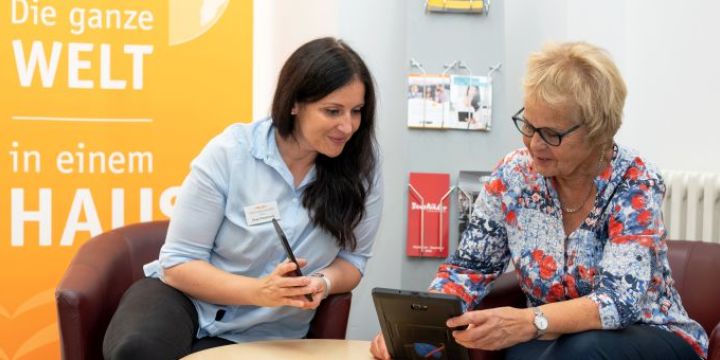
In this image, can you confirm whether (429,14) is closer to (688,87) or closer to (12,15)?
(688,87)

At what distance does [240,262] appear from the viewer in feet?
8.43

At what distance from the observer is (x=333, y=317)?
2.60 m

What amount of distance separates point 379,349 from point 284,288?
32 cm

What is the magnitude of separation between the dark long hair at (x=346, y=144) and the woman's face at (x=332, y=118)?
21 millimetres

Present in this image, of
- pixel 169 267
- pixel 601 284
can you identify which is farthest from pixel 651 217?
pixel 169 267

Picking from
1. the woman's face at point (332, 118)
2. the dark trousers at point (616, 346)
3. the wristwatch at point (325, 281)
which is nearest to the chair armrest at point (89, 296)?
the wristwatch at point (325, 281)

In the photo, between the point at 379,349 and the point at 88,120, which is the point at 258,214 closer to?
→ the point at 379,349

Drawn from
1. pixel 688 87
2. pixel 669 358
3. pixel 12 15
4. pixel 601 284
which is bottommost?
pixel 669 358

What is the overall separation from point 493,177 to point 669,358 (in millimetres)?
653

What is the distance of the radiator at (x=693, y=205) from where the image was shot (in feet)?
11.1

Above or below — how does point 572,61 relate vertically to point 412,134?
above

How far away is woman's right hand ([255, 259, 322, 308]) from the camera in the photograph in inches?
89.1

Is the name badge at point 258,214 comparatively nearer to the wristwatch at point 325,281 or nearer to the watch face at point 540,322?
the wristwatch at point 325,281

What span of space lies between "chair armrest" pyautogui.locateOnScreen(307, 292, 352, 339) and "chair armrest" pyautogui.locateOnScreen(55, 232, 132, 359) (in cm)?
65
